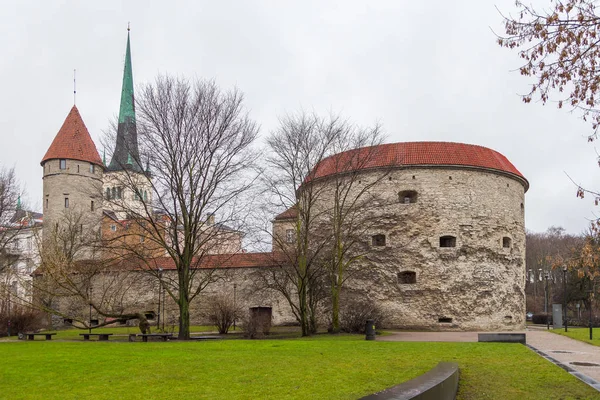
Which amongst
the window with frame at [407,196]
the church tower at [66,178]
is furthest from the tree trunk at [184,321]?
the church tower at [66,178]

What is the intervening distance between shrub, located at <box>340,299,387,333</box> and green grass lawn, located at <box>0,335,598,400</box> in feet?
29.8

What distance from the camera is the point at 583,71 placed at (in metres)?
5.39

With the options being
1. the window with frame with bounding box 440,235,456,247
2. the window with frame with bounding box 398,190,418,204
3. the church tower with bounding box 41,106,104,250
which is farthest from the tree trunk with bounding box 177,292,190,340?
the church tower with bounding box 41,106,104,250

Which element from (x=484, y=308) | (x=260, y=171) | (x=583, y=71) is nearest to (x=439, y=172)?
(x=484, y=308)

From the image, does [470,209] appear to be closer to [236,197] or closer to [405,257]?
[405,257]

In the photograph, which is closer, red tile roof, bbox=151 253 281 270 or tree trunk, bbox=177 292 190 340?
tree trunk, bbox=177 292 190 340

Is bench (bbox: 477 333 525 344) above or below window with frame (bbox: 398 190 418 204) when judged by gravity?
below

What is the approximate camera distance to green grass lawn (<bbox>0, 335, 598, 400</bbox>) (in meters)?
6.19

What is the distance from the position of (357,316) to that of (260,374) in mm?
13355

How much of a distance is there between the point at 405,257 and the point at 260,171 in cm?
841

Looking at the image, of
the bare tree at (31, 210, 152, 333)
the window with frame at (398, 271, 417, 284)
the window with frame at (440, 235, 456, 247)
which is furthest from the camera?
the window with frame at (440, 235, 456, 247)

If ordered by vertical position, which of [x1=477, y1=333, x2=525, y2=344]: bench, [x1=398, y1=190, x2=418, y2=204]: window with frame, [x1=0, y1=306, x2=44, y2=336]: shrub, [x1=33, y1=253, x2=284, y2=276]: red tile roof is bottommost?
[x1=0, y1=306, x2=44, y2=336]: shrub

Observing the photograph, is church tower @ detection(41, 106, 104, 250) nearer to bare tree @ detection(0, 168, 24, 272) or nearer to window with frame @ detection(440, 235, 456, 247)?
bare tree @ detection(0, 168, 24, 272)

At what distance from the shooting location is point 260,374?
7539mm
